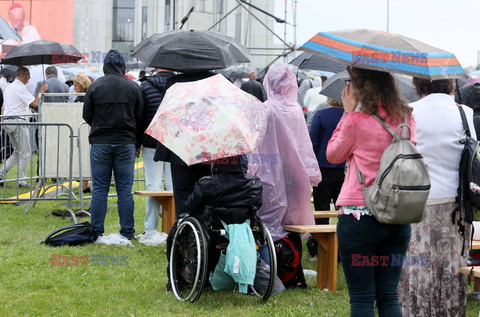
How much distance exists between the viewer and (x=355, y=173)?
14.9 ft

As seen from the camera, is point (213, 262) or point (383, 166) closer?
point (383, 166)

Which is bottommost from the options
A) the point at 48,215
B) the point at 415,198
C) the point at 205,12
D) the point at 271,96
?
the point at 48,215

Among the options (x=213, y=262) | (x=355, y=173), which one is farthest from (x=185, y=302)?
(x=355, y=173)

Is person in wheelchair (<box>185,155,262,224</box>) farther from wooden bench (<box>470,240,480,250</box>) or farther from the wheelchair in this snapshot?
wooden bench (<box>470,240,480,250</box>)

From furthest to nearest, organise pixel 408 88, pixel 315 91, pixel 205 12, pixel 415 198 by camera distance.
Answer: pixel 205 12 < pixel 315 91 < pixel 408 88 < pixel 415 198

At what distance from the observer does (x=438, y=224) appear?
5594mm

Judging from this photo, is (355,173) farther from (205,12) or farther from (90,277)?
(205,12)

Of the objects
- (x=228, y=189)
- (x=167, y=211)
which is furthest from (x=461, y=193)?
(x=167, y=211)

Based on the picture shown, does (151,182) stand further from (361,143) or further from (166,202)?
(361,143)

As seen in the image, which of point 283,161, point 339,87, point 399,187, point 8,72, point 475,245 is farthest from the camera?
point 8,72

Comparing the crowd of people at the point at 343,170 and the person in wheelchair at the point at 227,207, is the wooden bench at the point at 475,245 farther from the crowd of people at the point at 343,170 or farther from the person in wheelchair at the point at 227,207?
the person in wheelchair at the point at 227,207

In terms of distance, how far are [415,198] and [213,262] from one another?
2.47m

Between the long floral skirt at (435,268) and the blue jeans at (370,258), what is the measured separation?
1.15 metres

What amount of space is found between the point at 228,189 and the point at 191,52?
2180 millimetres
